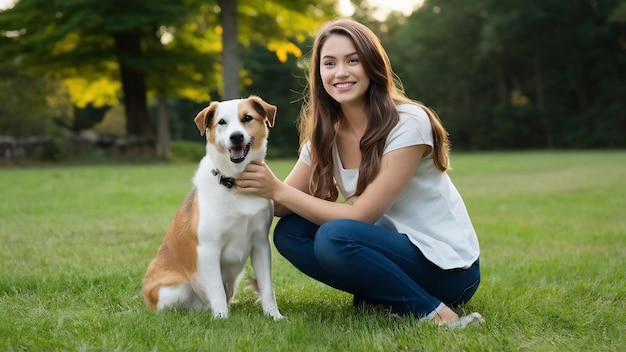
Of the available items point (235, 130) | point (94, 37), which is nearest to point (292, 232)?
point (235, 130)

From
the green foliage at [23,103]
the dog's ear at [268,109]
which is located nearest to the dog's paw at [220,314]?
the dog's ear at [268,109]

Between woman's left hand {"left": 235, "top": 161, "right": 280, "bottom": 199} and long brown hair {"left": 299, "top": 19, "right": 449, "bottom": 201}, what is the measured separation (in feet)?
1.09

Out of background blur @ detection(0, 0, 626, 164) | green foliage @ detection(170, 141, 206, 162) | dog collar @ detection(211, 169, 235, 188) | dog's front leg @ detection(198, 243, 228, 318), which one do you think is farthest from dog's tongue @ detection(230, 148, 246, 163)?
green foliage @ detection(170, 141, 206, 162)

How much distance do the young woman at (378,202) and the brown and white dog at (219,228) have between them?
104 mm

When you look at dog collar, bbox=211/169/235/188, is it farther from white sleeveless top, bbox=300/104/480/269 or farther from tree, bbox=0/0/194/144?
tree, bbox=0/0/194/144

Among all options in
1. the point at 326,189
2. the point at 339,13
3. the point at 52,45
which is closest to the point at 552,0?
the point at 339,13

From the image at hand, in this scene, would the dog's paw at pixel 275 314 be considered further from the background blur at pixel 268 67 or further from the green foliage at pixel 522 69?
the green foliage at pixel 522 69

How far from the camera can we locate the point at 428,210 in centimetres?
305

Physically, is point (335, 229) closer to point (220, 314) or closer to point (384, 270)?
point (384, 270)

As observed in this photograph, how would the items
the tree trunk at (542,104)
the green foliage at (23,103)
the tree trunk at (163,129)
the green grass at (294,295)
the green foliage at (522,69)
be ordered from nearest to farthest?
the green grass at (294,295), the green foliage at (23,103), the tree trunk at (163,129), the green foliage at (522,69), the tree trunk at (542,104)

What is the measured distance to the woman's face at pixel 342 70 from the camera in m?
3.04

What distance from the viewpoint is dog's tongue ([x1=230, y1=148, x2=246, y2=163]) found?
2.96 metres

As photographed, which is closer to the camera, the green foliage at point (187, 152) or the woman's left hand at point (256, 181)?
the woman's left hand at point (256, 181)

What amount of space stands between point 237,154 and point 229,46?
14.1 metres
